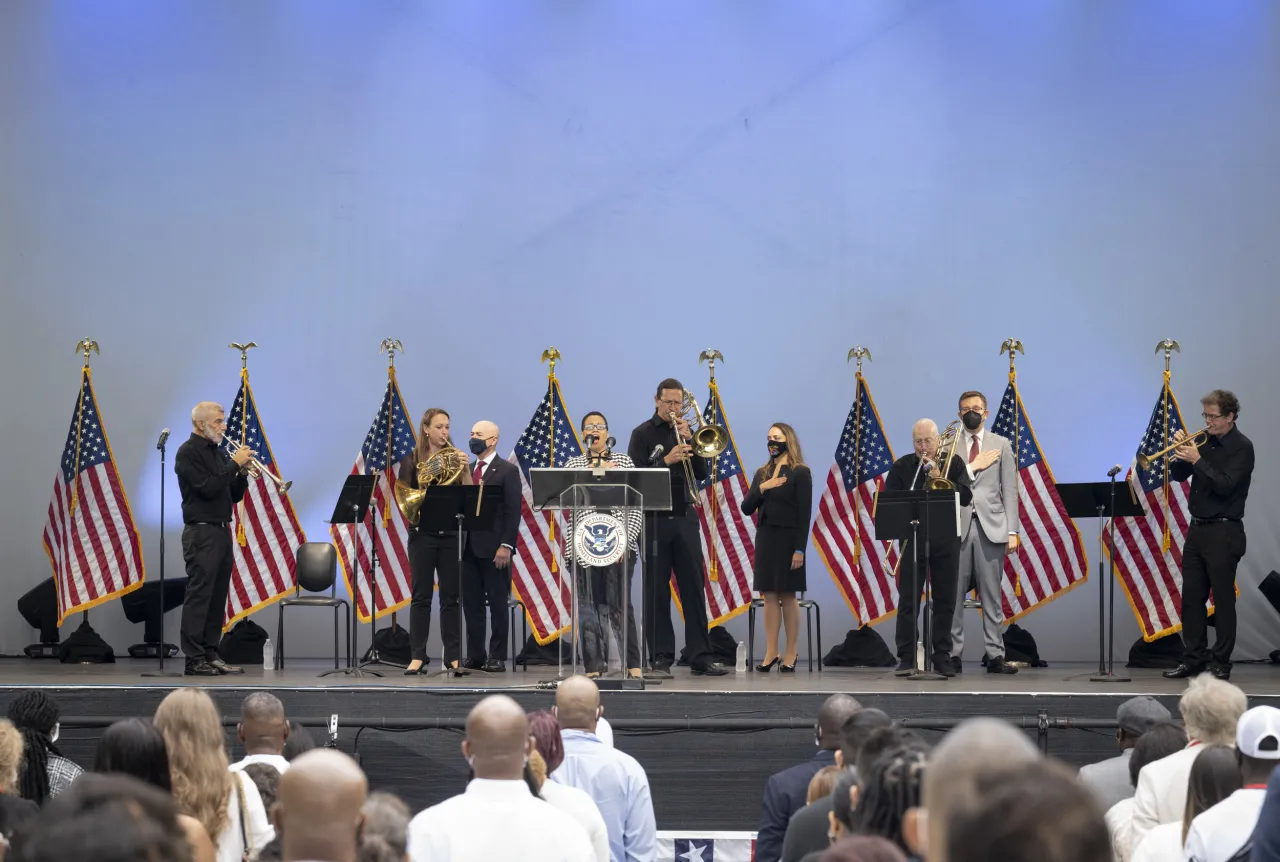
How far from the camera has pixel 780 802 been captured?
15.4 ft

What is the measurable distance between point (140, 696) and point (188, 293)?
4.85 m

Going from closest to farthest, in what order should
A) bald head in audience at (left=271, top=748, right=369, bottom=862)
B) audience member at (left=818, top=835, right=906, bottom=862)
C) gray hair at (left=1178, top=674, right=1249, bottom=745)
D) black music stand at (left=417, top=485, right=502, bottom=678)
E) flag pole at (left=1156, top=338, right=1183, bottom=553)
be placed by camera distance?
audience member at (left=818, top=835, right=906, bottom=862) → bald head in audience at (left=271, top=748, right=369, bottom=862) → gray hair at (left=1178, top=674, right=1249, bottom=745) → black music stand at (left=417, top=485, right=502, bottom=678) → flag pole at (left=1156, top=338, right=1183, bottom=553)

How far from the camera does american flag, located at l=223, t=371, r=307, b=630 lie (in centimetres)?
1128

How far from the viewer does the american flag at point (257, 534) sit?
11.3m

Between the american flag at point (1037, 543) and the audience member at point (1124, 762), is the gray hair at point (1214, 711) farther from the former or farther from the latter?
the american flag at point (1037, 543)

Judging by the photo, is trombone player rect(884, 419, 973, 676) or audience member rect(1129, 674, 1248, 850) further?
trombone player rect(884, 419, 973, 676)

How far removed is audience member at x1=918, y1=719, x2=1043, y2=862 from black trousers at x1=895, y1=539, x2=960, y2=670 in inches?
314

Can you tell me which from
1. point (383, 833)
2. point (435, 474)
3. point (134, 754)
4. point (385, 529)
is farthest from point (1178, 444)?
point (383, 833)

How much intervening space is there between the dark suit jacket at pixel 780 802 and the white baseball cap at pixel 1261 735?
1.33m

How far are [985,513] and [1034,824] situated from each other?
8893mm

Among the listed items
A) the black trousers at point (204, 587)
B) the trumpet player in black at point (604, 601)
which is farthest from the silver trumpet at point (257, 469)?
the trumpet player in black at point (604, 601)

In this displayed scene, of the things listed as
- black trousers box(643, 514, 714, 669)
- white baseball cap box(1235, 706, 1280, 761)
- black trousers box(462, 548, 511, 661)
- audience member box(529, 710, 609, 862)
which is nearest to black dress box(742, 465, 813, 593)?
black trousers box(643, 514, 714, 669)

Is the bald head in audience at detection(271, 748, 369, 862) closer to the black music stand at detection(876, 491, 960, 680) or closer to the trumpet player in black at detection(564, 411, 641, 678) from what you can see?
the trumpet player in black at detection(564, 411, 641, 678)

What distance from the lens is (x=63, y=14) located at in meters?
12.5
